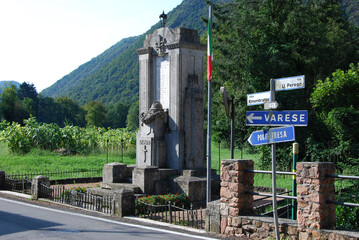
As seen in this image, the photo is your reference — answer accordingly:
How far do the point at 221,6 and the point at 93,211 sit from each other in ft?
98.4

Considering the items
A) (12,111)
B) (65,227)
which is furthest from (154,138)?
(12,111)

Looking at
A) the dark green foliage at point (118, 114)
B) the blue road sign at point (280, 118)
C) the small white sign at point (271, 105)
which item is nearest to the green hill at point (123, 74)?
the dark green foliage at point (118, 114)

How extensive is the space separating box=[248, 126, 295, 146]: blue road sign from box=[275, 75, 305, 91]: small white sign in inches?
27.1

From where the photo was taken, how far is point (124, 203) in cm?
1072

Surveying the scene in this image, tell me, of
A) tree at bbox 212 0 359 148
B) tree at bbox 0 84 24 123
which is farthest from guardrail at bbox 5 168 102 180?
tree at bbox 0 84 24 123

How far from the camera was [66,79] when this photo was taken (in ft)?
576

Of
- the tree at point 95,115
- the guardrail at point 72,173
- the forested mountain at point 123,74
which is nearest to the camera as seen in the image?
the guardrail at point 72,173

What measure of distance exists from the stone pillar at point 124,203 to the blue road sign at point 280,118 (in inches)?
198

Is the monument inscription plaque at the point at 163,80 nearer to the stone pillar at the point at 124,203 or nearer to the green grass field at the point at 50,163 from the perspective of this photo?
the stone pillar at the point at 124,203

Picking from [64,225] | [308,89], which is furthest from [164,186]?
[308,89]

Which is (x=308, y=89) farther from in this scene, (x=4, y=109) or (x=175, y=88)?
(x=4, y=109)

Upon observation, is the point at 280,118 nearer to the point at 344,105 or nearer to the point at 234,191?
the point at 234,191

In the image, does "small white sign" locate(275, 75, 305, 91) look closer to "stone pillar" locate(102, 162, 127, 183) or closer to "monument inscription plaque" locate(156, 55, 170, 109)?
"monument inscription plaque" locate(156, 55, 170, 109)

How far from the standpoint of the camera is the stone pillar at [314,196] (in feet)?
23.7
